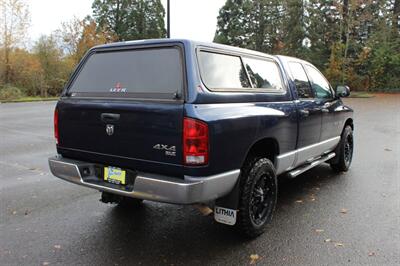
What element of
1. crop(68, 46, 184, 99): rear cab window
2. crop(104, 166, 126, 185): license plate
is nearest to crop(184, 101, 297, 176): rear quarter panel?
crop(68, 46, 184, 99): rear cab window

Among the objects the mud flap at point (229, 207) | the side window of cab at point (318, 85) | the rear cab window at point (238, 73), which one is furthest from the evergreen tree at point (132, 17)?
the mud flap at point (229, 207)

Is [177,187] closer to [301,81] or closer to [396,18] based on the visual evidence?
[301,81]

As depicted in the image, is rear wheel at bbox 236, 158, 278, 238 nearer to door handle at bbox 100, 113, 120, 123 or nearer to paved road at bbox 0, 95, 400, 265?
paved road at bbox 0, 95, 400, 265

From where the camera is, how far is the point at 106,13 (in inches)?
1955

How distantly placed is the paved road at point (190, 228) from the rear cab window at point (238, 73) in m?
1.55

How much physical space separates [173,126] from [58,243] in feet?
5.63

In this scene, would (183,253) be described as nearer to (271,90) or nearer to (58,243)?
(58,243)

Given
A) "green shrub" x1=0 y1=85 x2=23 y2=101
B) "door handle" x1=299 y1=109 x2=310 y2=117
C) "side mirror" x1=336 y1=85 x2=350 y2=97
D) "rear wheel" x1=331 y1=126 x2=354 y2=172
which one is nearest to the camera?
"door handle" x1=299 y1=109 x2=310 y2=117

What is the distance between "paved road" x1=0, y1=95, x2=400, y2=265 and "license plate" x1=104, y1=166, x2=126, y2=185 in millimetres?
658

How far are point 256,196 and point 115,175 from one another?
4.87 ft

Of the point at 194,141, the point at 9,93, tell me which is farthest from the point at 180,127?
the point at 9,93

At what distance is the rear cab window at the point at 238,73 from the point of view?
3533 millimetres

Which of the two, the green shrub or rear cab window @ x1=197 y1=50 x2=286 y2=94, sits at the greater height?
rear cab window @ x1=197 y1=50 x2=286 y2=94

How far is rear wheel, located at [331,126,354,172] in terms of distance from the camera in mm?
6430
